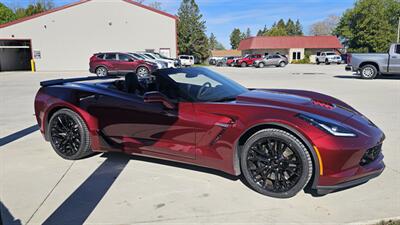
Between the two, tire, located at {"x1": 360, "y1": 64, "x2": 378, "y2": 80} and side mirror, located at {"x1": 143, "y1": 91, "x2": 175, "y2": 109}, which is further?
tire, located at {"x1": 360, "y1": 64, "x2": 378, "y2": 80}

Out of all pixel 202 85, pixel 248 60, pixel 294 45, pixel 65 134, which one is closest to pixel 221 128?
pixel 202 85

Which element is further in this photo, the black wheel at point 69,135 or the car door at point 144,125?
the black wheel at point 69,135

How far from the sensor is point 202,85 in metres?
4.35

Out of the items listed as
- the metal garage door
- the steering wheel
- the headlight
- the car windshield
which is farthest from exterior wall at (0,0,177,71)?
the headlight

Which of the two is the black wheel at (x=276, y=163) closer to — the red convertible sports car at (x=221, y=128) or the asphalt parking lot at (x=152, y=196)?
the red convertible sports car at (x=221, y=128)

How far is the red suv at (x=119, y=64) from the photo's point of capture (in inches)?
843

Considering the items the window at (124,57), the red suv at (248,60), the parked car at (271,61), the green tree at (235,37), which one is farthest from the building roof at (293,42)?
the green tree at (235,37)

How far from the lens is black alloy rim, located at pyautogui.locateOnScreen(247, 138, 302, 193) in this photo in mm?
3332

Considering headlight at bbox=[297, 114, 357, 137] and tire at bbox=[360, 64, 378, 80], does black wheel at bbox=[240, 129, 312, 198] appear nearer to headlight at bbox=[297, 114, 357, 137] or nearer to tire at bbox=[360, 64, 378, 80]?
headlight at bbox=[297, 114, 357, 137]

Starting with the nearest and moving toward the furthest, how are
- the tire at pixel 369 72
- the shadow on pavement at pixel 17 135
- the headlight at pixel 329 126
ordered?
the headlight at pixel 329 126 < the shadow on pavement at pixel 17 135 < the tire at pixel 369 72

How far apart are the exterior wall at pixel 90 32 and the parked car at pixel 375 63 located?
68.9 ft

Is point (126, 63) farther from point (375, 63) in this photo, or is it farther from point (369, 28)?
point (369, 28)

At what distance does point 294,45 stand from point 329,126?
64.8m

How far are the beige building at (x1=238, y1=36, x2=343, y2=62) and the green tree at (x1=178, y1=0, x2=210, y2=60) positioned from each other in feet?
32.7
